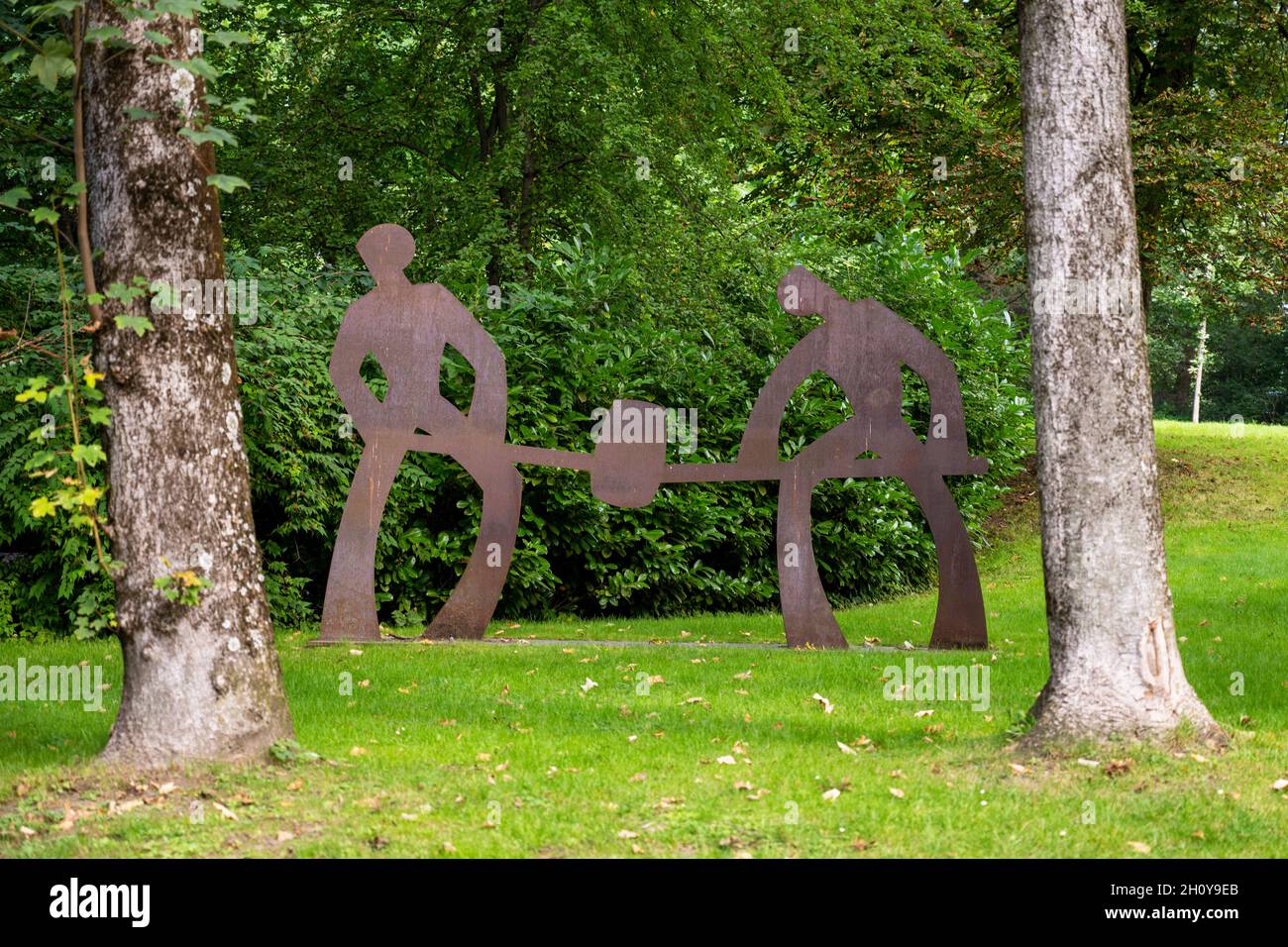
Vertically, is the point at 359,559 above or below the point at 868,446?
below

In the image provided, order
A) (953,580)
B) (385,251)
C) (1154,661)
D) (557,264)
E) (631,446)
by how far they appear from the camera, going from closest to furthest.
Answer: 1. (1154,661)
2. (953,580)
3. (385,251)
4. (631,446)
5. (557,264)

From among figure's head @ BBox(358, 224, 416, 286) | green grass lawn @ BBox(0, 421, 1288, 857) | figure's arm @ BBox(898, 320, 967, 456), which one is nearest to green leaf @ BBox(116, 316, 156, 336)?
green grass lawn @ BBox(0, 421, 1288, 857)

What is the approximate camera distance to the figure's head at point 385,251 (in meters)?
9.79

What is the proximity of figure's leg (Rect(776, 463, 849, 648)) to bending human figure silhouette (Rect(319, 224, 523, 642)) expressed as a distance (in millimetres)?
2077

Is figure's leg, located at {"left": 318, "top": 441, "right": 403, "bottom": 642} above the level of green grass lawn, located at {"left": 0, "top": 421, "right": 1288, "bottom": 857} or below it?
above

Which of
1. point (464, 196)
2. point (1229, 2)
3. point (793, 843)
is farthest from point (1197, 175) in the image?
point (793, 843)

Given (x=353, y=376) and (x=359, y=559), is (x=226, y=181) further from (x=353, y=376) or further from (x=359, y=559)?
(x=359, y=559)

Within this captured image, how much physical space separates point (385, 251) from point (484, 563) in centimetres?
247

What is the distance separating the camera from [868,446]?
9852 mm

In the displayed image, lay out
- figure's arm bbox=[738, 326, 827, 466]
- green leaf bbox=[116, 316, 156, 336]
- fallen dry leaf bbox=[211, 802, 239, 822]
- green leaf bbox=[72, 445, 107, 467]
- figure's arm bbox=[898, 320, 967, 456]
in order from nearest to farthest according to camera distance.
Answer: fallen dry leaf bbox=[211, 802, 239, 822]
green leaf bbox=[72, 445, 107, 467]
green leaf bbox=[116, 316, 156, 336]
figure's arm bbox=[898, 320, 967, 456]
figure's arm bbox=[738, 326, 827, 466]

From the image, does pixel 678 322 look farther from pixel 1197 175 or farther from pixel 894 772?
pixel 1197 175

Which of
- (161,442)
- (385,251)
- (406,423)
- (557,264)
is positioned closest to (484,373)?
(406,423)

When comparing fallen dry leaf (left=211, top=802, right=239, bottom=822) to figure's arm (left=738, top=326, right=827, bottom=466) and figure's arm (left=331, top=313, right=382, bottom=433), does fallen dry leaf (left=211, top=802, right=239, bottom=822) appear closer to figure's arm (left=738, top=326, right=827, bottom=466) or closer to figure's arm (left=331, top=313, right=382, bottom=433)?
figure's arm (left=331, top=313, right=382, bottom=433)

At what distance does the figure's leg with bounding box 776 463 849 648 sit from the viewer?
9.76 meters
